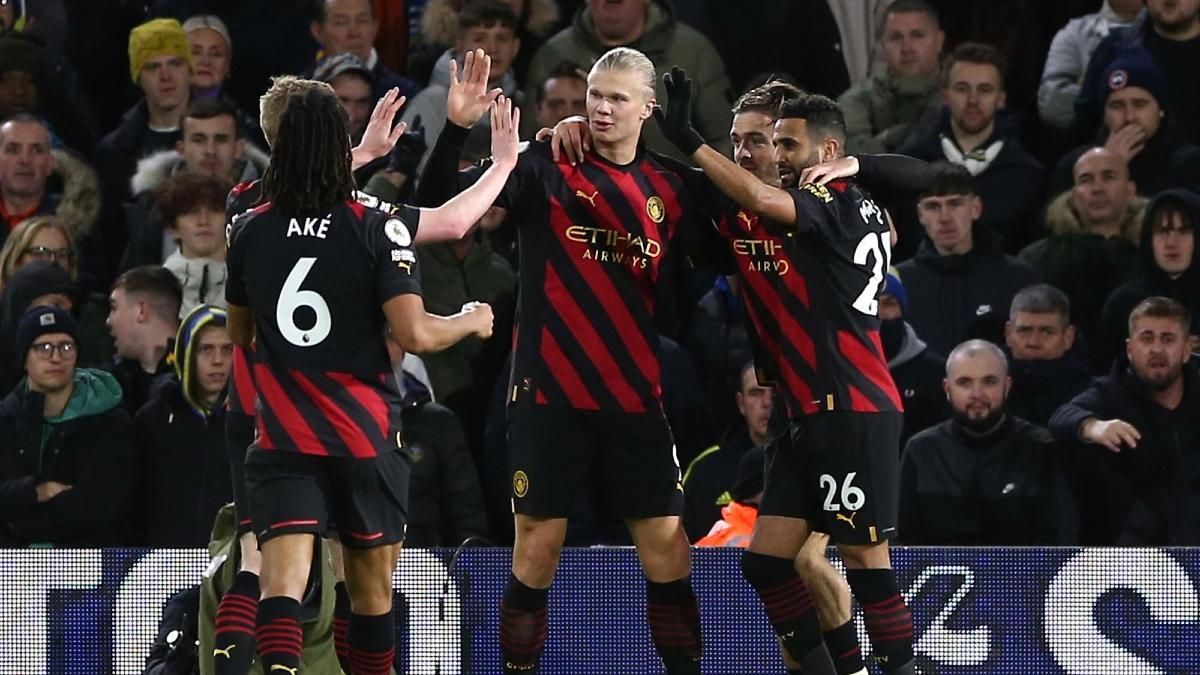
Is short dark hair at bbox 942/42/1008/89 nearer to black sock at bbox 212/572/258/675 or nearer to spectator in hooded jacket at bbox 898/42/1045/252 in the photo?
spectator in hooded jacket at bbox 898/42/1045/252

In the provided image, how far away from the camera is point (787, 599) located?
874cm

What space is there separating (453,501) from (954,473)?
2.35 metres

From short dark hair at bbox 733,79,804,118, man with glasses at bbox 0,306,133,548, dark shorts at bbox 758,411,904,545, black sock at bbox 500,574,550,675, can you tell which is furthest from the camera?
man with glasses at bbox 0,306,133,548

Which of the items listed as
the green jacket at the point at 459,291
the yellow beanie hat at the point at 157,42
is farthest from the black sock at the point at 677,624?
the yellow beanie hat at the point at 157,42

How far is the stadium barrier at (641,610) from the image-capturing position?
1002 cm

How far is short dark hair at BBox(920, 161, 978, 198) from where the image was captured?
476 inches

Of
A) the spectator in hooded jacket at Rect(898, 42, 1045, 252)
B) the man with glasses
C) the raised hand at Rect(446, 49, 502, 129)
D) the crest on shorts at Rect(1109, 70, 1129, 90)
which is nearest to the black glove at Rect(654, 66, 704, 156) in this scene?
the raised hand at Rect(446, 49, 502, 129)

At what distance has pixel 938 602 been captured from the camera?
396 inches

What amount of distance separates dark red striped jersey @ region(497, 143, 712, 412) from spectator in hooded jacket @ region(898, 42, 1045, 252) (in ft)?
13.4

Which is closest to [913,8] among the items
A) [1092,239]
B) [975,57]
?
[975,57]

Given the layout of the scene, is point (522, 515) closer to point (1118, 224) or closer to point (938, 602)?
point (938, 602)

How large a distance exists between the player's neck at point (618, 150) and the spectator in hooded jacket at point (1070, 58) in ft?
16.4

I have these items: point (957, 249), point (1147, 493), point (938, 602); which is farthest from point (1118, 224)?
point (938, 602)

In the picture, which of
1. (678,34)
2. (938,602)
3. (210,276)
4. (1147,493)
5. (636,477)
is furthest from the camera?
(678,34)
